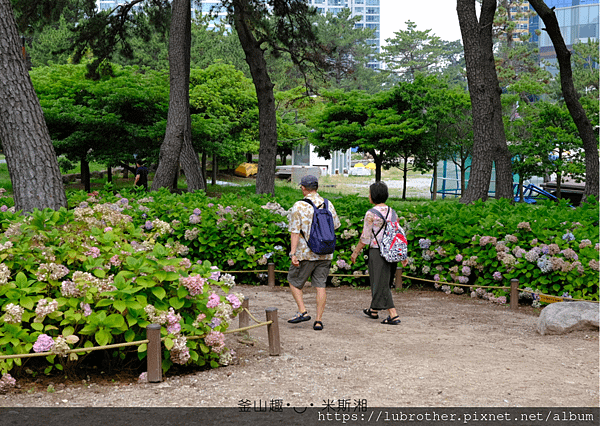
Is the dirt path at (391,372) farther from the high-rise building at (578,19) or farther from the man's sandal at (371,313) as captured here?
the high-rise building at (578,19)

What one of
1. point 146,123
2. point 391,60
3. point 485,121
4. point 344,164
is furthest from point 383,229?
point 391,60

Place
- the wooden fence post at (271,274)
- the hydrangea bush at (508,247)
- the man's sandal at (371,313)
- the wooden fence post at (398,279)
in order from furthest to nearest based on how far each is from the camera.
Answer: the wooden fence post at (271,274) → the wooden fence post at (398,279) → the hydrangea bush at (508,247) → the man's sandal at (371,313)

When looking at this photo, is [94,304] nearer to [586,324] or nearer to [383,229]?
[383,229]

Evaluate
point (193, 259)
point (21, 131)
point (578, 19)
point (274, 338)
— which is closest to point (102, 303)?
point (274, 338)

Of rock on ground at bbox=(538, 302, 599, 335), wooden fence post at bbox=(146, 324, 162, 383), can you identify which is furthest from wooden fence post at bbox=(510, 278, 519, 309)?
wooden fence post at bbox=(146, 324, 162, 383)

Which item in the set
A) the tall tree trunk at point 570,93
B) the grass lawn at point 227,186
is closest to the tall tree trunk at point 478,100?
the tall tree trunk at point 570,93

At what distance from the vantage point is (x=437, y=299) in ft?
25.4

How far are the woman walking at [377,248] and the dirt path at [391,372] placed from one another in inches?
9.8

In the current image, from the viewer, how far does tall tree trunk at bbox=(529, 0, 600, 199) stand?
13.0 m

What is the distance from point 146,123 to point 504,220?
1604 cm

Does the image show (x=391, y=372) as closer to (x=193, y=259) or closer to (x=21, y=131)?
(x=193, y=259)

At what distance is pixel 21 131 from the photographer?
23.0ft

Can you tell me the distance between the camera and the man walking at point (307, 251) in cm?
579

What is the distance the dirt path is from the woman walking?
0.25m
